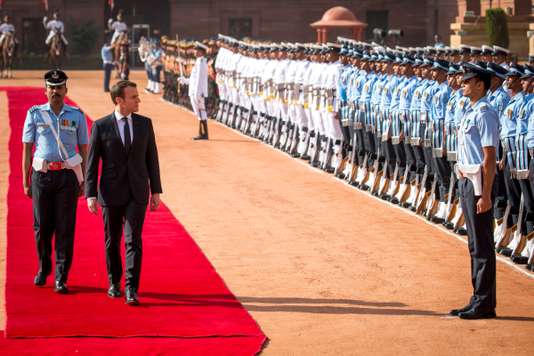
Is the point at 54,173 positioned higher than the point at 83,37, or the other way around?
the point at 54,173

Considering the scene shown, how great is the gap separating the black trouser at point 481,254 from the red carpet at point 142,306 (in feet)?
6.42

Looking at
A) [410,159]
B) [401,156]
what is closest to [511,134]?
[410,159]

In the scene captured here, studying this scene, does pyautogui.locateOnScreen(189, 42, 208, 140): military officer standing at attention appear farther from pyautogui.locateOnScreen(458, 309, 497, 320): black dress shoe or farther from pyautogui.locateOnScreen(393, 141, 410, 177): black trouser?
pyautogui.locateOnScreen(458, 309, 497, 320): black dress shoe

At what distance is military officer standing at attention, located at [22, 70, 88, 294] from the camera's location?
39.6 feet

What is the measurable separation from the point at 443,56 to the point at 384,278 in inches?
311

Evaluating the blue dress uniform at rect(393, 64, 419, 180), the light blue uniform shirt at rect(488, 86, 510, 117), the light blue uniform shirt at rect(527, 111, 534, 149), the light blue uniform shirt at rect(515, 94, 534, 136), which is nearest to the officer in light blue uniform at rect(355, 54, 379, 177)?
the blue dress uniform at rect(393, 64, 419, 180)

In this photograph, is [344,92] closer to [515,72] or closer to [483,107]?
[515,72]

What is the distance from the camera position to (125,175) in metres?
11.6

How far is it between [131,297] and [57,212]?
1.24 meters

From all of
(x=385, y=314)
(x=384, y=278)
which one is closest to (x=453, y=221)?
(x=384, y=278)

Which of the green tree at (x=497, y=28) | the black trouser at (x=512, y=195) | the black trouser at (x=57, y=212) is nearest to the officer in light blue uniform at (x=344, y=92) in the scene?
the black trouser at (x=512, y=195)

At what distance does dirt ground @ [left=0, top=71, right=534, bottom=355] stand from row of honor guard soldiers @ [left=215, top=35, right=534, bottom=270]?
1.36ft

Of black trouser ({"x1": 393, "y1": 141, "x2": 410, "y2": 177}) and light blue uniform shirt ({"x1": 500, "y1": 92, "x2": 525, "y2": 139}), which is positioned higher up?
light blue uniform shirt ({"x1": 500, "y1": 92, "x2": 525, "y2": 139})

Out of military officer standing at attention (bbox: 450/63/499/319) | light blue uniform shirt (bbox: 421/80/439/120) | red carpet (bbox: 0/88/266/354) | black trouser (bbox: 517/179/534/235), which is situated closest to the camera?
red carpet (bbox: 0/88/266/354)
